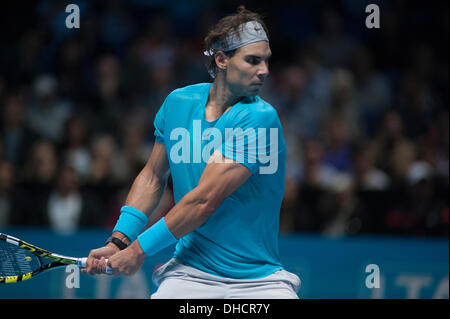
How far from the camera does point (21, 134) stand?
768 cm

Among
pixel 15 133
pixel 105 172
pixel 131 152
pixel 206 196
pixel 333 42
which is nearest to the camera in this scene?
pixel 206 196

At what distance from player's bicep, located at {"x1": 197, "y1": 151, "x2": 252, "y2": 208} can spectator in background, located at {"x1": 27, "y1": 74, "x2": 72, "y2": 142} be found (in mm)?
5481

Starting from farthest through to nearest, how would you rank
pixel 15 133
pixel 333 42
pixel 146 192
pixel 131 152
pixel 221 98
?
1. pixel 333 42
2. pixel 15 133
3. pixel 131 152
4. pixel 146 192
5. pixel 221 98

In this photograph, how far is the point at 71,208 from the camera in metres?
6.91

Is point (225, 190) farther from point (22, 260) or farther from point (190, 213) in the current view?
point (22, 260)

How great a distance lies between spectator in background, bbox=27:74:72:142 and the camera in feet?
26.2

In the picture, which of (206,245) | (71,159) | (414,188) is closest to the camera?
(206,245)

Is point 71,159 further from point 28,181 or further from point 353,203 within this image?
point 353,203

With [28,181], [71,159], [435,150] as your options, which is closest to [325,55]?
[435,150]

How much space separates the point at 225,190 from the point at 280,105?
5547 millimetres

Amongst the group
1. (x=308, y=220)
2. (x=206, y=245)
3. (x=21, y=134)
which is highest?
(x=21, y=134)

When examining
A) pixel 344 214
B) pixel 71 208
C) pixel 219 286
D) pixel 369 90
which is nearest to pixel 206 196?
pixel 219 286

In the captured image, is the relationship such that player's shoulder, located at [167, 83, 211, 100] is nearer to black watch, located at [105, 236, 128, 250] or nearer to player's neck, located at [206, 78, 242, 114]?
player's neck, located at [206, 78, 242, 114]
